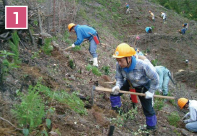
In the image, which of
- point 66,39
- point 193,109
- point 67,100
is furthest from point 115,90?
point 66,39

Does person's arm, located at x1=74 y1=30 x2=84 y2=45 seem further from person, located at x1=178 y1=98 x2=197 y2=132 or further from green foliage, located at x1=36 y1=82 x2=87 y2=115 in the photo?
person, located at x1=178 y1=98 x2=197 y2=132

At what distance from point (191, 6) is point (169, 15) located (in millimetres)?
6639

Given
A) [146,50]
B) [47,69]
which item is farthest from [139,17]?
[47,69]

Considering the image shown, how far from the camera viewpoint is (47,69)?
15.5 ft

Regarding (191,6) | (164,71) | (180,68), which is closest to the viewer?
(164,71)

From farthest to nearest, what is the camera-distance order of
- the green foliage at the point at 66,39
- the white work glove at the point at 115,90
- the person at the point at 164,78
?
the green foliage at the point at 66,39 → the person at the point at 164,78 → the white work glove at the point at 115,90

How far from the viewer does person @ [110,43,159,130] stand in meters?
3.35

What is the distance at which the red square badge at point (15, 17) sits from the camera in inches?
183

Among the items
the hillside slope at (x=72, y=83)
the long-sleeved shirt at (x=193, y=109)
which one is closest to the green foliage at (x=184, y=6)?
the hillside slope at (x=72, y=83)

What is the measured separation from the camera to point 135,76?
3645mm

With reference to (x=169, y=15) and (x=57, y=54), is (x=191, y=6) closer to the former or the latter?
(x=169, y=15)

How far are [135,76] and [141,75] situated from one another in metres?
0.10

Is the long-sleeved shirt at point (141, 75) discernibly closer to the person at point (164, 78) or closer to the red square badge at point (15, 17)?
the red square badge at point (15, 17)

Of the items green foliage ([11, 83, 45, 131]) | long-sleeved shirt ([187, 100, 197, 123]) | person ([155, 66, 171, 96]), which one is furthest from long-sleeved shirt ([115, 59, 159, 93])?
person ([155, 66, 171, 96])
